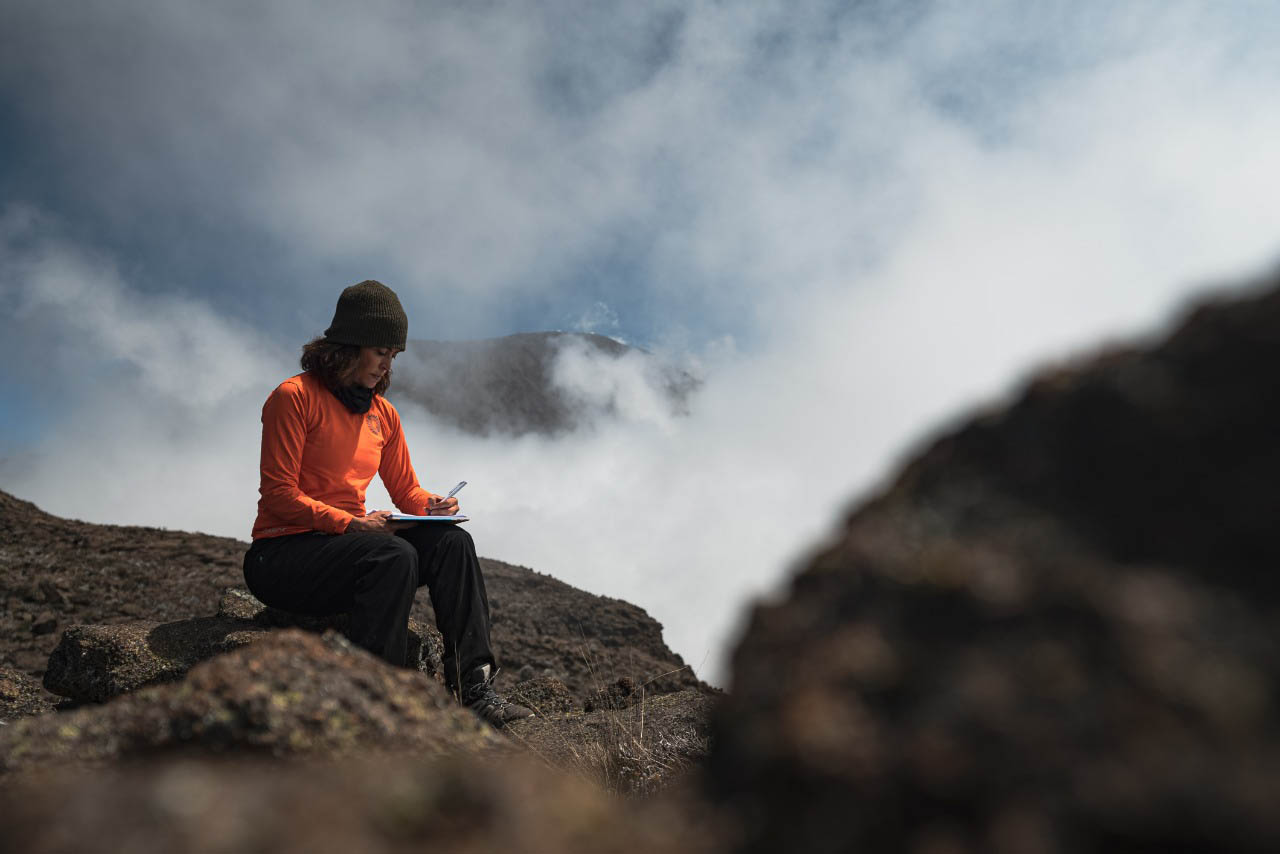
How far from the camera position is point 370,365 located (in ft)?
16.8

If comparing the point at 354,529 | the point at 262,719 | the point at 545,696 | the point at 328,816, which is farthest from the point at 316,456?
the point at 328,816

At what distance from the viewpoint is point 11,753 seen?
5.42 feet

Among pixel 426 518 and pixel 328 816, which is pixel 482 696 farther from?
pixel 328 816

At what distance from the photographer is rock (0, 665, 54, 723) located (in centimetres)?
609

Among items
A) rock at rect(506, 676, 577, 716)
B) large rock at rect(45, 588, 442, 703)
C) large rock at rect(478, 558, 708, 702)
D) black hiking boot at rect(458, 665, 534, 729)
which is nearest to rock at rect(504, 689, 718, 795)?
black hiking boot at rect(458, 665, 534, 729)

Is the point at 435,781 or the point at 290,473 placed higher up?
the point at 290,473

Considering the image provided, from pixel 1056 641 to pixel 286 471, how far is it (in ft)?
14.9

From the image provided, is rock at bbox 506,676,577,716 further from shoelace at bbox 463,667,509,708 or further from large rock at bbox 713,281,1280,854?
large rock at bbox 713,281,1280,854

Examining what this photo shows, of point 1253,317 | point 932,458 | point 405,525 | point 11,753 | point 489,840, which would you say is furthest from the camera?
point 405,525

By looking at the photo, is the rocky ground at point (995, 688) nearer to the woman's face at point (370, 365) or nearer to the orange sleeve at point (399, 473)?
the woman's face at point (370, 365)

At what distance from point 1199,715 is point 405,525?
465cm

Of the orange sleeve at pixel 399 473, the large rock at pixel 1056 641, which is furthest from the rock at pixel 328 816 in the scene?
the orange sleeve at pixel 399 473

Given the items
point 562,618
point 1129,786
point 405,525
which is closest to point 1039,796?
point 1129,786

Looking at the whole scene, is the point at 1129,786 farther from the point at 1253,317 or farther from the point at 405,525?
the point at 405,525
